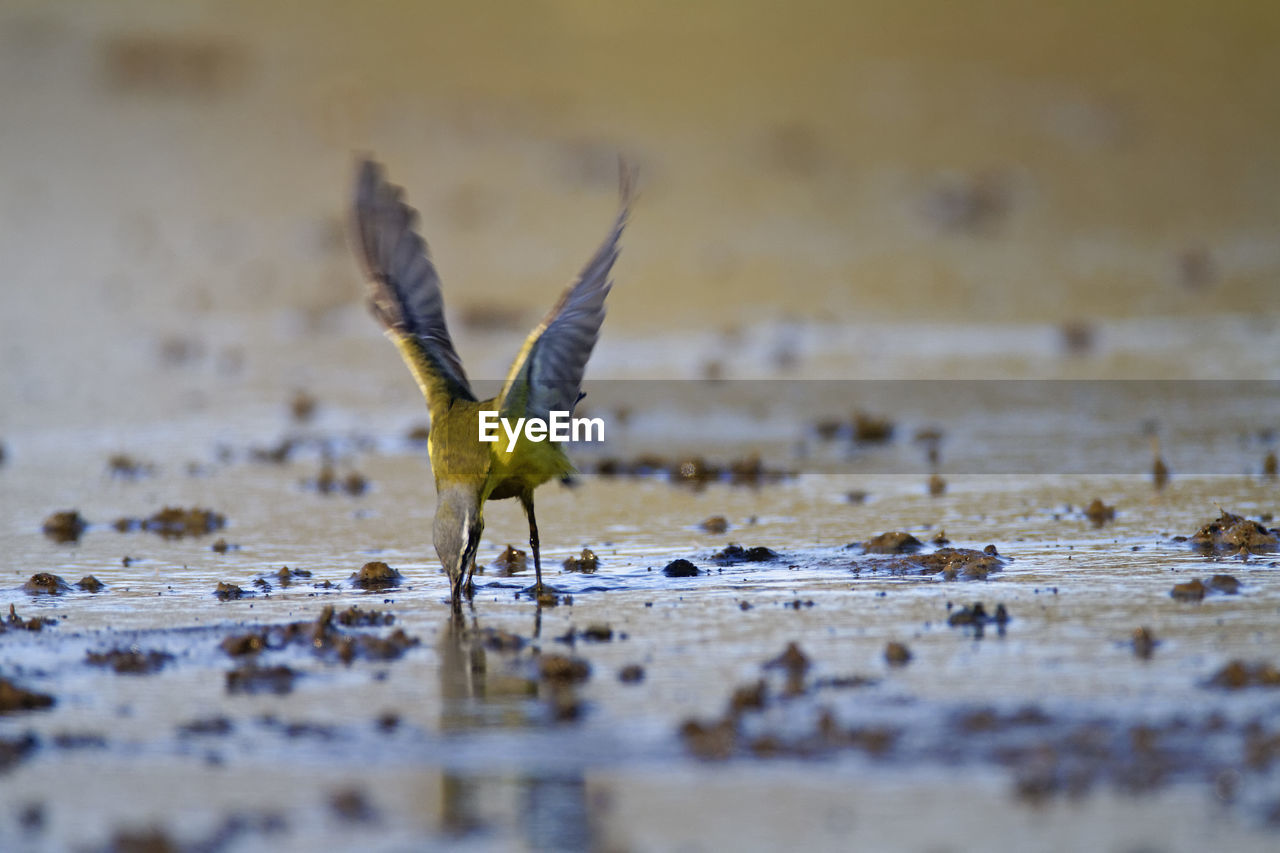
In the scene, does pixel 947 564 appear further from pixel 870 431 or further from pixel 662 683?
pixel 870 431

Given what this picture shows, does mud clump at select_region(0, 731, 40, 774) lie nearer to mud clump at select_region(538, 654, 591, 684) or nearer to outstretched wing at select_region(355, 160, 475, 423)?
mud clump at select_region(538, 654, 591, 684)

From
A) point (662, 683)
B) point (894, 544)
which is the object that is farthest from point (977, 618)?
point (894, 544)

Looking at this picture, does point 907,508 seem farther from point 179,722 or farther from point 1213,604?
point 179,722

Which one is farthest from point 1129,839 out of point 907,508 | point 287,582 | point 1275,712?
point 907,508

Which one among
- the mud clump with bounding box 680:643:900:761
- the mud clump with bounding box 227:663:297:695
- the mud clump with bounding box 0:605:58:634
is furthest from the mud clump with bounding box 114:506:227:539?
the mud clump with bounding box 680:643:900:761

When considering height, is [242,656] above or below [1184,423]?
below
